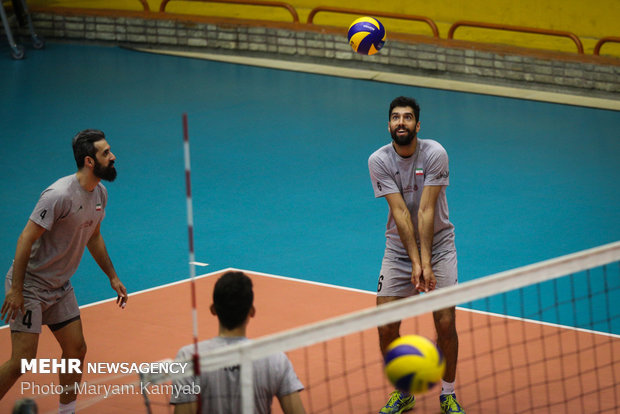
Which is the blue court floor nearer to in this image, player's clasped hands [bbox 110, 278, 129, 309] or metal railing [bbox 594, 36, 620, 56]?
metal railing [bbox 594, 36, 620, 56]

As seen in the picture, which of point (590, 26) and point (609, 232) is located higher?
point (590, 26)

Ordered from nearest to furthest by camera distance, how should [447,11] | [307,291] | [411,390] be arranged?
1. [411,390]
2. [307,291]
3. [447,11]

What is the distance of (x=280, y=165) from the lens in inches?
606

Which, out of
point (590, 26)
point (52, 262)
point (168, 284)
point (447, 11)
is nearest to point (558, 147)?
point (590, 26)

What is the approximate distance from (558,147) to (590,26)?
4.88 m

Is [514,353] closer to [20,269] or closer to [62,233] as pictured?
[62,233]

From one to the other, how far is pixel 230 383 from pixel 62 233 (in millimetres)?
2667

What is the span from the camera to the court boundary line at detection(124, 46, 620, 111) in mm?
18219

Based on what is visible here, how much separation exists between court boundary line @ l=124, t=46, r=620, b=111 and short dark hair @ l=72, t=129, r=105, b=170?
41.1ft

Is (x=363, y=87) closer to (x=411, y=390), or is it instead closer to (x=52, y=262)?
(x=52, y=262)

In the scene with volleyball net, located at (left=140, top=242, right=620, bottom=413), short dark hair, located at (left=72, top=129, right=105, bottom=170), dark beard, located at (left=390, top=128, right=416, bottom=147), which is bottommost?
volleyball net, located at (left=140, top=242, right=620, bottom=413)

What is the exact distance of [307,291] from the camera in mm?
10625

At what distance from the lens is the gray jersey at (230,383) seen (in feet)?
16.6

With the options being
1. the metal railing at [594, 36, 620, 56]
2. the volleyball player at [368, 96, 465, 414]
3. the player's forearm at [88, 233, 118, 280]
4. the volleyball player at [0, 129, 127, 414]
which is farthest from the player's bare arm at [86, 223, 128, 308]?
the metal railing at [594, 36, 620, 56]
